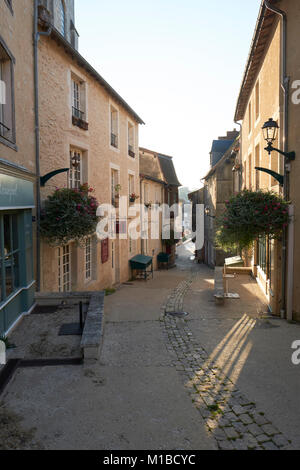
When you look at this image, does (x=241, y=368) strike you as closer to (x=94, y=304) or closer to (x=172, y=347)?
(x=172, y=347)

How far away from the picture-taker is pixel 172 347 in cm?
641

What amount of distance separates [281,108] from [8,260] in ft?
23.0

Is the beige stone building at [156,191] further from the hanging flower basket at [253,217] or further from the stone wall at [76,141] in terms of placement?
the hanging flower basket at [253,217]

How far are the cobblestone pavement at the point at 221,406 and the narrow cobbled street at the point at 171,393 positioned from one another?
1cm

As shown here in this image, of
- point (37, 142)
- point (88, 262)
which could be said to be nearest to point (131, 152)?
point (88, 262)

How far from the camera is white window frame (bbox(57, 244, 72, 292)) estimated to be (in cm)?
995

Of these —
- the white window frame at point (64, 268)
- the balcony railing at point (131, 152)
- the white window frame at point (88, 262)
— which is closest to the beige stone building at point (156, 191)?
the balcony railing at point (131, 152)

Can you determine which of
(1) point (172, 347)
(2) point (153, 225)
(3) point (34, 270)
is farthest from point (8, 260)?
(2) point (153, 225)

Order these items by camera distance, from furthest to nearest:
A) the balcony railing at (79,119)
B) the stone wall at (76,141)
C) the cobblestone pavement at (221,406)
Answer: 1. the balcony railing at (79,119)
2. the stone wall at (76,141)
3. the cobblestone pavement at (221,406)

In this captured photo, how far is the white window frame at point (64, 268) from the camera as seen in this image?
9953mm

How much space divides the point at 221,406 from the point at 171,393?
0.66 metres

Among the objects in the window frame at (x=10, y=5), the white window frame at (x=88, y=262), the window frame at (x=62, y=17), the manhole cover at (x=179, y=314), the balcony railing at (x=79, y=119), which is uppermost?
the window frame at (x=62, y=17)

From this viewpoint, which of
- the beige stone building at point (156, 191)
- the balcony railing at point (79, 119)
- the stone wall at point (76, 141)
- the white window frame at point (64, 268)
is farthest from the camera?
the beige stone building at point (156, 191)

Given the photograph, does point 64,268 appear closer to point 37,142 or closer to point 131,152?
point 37,142
